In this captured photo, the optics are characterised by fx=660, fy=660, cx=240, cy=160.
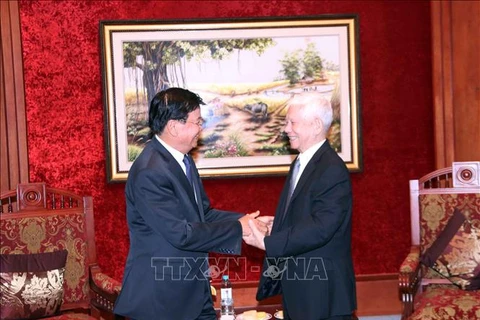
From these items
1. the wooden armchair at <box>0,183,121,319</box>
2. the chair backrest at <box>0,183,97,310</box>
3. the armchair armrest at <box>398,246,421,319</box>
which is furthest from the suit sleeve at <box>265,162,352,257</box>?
the chair backrest at <box>0,183,97,310</box>

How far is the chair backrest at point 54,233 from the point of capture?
157 inches

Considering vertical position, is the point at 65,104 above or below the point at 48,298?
above

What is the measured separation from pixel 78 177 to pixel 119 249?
26.1 inches

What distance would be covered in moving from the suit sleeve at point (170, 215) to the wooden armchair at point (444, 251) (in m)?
1.37

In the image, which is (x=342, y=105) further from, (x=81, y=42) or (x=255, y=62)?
(x=81, y=42)

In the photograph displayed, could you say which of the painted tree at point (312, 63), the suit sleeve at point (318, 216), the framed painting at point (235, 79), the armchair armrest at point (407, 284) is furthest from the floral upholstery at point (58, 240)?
the painted tree at point (312, 63)

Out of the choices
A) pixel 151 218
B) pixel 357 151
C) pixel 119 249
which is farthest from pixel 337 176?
pixel 119 249

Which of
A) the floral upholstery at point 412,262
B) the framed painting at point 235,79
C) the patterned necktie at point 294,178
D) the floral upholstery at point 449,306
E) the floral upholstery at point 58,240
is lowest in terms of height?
the floral upholstery at point 449,306

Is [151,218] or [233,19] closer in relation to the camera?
[151,218]

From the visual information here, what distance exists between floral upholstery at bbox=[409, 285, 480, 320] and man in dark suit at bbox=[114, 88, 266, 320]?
1.26 meters

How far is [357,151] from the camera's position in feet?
17.5

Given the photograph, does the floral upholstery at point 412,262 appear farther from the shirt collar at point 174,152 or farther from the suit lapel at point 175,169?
the shirt collar at point 174,152

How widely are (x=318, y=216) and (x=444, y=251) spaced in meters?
1.42

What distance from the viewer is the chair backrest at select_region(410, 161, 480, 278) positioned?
4252 mm
